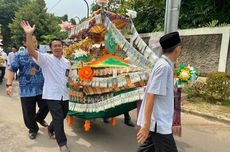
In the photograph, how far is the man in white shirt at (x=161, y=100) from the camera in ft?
7.62

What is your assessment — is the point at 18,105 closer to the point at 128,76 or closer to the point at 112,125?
the point at 112,125

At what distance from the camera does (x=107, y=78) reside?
3951mm

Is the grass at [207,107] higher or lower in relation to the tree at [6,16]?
lower

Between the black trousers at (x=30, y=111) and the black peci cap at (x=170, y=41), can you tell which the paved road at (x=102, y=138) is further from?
the black peci cap at (x=170, y=41)

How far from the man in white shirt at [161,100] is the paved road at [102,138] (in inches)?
61.3

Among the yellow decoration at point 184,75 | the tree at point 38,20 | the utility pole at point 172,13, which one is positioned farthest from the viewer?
the tree at point 38,20

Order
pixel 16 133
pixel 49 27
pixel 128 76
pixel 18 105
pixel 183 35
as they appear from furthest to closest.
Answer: pixel 49 27, pixel 183 35, pixel 18 105, pixel 16 133, pixel 128 76

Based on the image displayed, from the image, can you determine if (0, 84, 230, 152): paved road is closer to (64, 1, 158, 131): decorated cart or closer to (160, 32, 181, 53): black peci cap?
(64, 1, 158, 131): decorated cart

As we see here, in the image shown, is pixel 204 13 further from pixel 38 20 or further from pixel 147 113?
pixel 38 20

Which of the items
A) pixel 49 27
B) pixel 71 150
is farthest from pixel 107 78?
pixel 49 27

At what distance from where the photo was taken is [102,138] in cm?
439

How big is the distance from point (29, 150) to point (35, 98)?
0.86 m

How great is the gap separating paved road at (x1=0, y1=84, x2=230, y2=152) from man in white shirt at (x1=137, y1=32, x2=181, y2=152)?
156cm

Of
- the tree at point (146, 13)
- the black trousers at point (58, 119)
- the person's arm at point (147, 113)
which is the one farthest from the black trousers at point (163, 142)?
the tree at point (146, 13)
